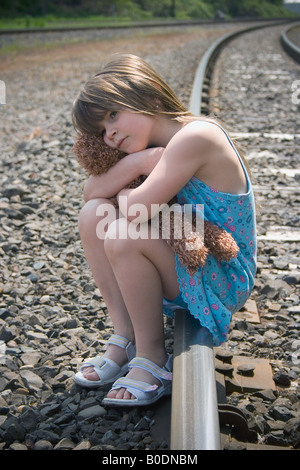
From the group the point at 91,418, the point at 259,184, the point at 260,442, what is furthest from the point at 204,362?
the point at 259,184

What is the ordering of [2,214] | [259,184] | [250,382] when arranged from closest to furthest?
[250,382], [2,214], [259,184]

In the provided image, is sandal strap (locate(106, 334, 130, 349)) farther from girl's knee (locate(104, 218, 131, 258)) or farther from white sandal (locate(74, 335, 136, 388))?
girl's knee (locate(104, 218, 131, 258))

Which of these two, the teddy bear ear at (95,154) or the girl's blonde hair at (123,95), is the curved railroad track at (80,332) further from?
the girl's blonde hair at (123,95)

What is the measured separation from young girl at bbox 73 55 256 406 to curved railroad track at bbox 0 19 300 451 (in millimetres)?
139

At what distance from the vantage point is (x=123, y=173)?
216cm

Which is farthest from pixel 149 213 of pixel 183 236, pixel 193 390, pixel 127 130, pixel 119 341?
pixel 193 390

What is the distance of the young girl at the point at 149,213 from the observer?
1.99 m

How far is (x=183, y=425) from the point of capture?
1.52 metres

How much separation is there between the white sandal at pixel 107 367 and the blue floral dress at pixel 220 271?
0.78ft

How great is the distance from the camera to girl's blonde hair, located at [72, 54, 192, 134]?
2.06 m

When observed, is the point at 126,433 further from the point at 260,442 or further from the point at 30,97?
the point at 30,97

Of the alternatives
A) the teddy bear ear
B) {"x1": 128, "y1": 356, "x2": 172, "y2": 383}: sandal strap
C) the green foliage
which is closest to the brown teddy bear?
the teddy bear ear

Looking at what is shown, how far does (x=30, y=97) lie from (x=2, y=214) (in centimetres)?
575

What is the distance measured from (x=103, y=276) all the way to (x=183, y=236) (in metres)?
0.36
